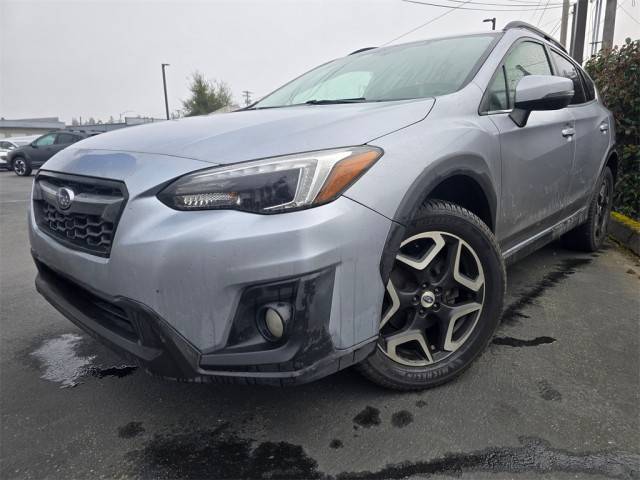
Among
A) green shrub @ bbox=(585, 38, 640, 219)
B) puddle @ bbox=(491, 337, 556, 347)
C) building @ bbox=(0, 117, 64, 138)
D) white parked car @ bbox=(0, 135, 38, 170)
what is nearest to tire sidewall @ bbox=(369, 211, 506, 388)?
puddle @ bbox=(491, 337, 556, 347)

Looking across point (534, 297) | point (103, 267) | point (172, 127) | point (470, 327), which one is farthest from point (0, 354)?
point (534, 297)

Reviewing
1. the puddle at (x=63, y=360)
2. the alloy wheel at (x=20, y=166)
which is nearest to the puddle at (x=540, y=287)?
the puddle at (x=63, y=360)

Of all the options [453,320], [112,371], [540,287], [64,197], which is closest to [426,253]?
[453,320]

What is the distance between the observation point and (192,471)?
163 centimetres

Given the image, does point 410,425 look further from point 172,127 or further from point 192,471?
point 172,127

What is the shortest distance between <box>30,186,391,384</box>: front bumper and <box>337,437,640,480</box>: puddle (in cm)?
43

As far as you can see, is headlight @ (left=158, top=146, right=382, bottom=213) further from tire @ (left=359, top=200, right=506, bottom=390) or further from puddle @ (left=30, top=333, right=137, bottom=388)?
puddle @ (left=30, top=333, right=137, bottom=388)

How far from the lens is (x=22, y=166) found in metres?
16.2

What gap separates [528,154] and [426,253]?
→ 1044mm

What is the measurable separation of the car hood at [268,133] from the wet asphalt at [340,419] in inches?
41.9

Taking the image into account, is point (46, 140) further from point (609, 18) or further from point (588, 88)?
point (588, 88)

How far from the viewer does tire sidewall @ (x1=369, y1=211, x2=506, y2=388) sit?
1.90 metres

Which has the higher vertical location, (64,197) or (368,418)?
(64,197)

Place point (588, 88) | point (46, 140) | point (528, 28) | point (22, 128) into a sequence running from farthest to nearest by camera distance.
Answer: point (22, 128)
point (46, 140)
point (588, 88)
point (528, 28)
